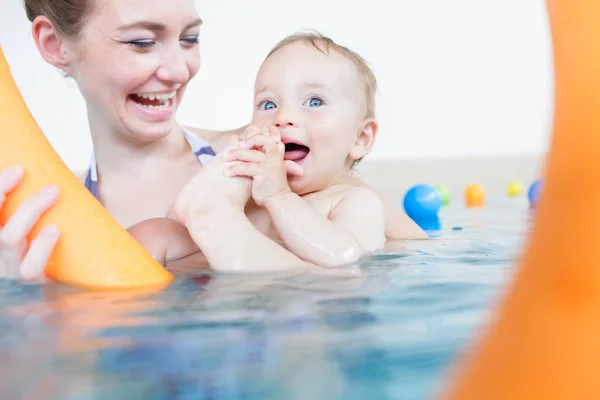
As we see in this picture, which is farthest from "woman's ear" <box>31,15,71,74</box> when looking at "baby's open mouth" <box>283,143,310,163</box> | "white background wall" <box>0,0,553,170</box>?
"white background wall" <box>0,0,553,170</box>

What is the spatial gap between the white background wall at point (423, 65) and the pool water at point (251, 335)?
174 inches

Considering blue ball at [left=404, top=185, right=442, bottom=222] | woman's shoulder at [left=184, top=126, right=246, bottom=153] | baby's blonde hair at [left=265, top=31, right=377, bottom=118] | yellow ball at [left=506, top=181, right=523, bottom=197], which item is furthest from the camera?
yellow ball at [left=506, top=181, right=523, bottom=197]

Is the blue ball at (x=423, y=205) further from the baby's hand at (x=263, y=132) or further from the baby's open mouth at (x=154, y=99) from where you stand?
the baby's hand at (x=263, y=132)

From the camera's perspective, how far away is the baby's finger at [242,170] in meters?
1.37

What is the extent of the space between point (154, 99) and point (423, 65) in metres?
4.00

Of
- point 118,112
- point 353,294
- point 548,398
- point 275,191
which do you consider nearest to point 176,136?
point 118,112

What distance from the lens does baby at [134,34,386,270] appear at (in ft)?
4.47

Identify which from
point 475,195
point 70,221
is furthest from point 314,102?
point 475,195

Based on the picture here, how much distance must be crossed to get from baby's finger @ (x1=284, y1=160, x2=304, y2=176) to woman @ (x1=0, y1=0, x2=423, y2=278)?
22 cm

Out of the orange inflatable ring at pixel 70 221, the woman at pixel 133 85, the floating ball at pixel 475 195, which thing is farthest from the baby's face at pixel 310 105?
the floating ball at pixel 475 195

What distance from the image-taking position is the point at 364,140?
1.70 m

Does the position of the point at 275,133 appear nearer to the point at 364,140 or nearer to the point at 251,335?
the point at 364,140

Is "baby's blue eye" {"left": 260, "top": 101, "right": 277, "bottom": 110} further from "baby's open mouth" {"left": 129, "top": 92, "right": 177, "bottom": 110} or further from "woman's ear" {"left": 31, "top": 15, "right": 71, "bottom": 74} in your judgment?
"woman's ear" {"left": 31, "top": 15, "right": 71, "bottom": 74}

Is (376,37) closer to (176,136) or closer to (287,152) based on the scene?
(176,136)
